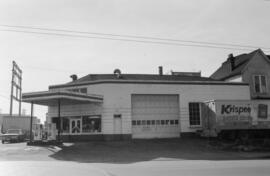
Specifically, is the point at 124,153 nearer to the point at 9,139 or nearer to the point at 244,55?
the point at 9,139

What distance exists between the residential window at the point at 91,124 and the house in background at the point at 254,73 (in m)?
18.2

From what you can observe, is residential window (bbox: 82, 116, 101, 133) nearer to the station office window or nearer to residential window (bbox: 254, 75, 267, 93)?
the station office window

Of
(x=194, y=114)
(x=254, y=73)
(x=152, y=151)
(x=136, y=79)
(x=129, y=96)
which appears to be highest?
(x=254, y=73)

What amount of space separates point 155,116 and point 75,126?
8.32 m

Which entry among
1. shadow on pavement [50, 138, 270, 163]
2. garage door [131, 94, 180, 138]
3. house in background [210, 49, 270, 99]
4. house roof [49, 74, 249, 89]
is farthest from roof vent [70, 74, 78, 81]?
house in background [210, 49, 270, 99]

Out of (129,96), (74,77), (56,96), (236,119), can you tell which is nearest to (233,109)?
(236,119)

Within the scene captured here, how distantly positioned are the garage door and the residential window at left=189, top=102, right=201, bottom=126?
1.37m

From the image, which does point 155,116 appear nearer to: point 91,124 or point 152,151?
point 91,124

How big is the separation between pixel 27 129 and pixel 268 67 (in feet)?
109

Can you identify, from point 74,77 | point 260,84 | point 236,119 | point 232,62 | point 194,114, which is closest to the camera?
point 236,119

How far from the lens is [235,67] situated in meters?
41.4

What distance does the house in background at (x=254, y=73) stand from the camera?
38000 mm

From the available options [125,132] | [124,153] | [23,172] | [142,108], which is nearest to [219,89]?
[142,108]

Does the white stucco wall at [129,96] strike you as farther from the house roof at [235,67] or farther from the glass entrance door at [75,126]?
the house roof at [235,67]
